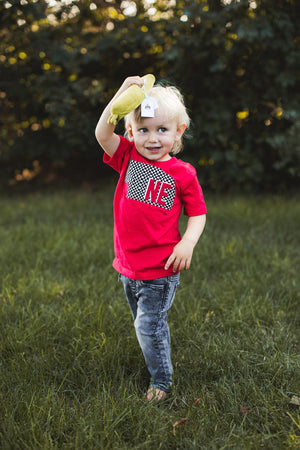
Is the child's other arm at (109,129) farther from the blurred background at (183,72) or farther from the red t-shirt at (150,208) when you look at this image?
the blurred background at (183,72)

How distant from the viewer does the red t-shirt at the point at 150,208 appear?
1.83 metres

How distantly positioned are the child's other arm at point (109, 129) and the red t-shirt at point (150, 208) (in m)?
0.04

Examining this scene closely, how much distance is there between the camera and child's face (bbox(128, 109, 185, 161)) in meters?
1.75

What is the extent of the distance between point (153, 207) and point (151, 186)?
0.09 m

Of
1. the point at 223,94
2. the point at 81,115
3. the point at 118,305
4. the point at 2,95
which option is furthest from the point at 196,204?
the point at 2,95

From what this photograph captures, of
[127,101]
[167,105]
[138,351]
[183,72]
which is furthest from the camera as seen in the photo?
[183,72]

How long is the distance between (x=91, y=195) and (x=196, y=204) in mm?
4431

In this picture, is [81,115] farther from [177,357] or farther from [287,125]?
[177,357]

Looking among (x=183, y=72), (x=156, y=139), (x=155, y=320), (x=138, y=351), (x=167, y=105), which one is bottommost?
(x=138, y=351)

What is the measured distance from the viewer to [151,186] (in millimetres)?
1816

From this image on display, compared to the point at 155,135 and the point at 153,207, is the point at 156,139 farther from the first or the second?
the point at 153,207

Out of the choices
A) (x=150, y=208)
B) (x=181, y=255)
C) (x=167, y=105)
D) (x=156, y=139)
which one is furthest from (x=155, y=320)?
(x=167, y=105)

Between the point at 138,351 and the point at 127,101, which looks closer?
the point at 127,101

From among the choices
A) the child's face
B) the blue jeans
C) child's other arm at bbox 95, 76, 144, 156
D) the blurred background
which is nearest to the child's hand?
the blue jeans
